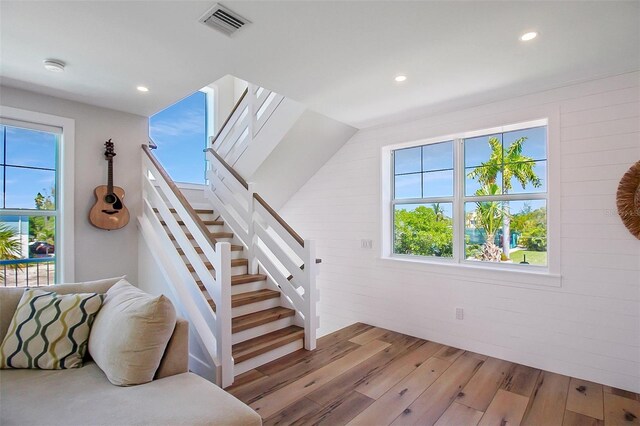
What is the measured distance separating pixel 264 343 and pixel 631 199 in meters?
3.10

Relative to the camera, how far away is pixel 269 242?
3.33 meters

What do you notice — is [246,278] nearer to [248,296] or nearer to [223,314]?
[248,296]

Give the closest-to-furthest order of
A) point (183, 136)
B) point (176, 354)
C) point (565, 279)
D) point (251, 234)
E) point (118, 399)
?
point (118, 399)
point (176, 354)
point (565, 279)
point (251, 234)
point (183, 136)

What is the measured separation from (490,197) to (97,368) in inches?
134

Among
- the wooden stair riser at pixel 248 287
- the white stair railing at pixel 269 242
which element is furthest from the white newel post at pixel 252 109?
the wooden stair riser at pixel 248 287

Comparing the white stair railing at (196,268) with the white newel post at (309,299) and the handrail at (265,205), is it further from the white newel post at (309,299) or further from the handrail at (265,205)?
the white newel post at (309,299)

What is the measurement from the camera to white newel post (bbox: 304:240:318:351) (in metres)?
3.09

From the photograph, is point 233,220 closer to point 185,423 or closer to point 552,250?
point 185,423

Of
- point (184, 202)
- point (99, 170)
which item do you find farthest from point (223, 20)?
point (99, 170)

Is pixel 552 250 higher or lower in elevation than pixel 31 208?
lower

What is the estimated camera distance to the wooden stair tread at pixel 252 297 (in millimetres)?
3025

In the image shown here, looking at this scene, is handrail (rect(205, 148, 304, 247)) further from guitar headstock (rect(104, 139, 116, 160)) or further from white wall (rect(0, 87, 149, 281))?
guitar headstock (rect(104, 139, 116, 160))

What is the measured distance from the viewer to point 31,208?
9.25ft

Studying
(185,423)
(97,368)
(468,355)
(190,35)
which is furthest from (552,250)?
(97,368)
